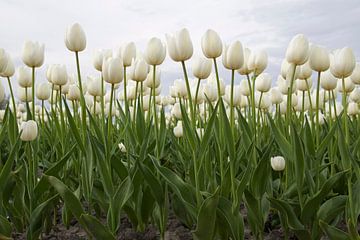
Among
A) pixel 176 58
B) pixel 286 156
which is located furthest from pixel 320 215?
pixel 176 58

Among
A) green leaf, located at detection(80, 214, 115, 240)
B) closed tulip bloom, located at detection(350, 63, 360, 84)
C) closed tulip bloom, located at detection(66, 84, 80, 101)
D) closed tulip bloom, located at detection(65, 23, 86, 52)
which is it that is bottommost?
green leaf, located at detection(80, 214, 115, 240)

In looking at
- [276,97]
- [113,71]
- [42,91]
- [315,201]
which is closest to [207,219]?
[315,201]

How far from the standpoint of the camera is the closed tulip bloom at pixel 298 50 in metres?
2.80

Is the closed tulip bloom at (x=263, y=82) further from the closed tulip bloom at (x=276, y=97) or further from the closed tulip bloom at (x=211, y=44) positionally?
the closed tulip bloom at (x=211, y=44)

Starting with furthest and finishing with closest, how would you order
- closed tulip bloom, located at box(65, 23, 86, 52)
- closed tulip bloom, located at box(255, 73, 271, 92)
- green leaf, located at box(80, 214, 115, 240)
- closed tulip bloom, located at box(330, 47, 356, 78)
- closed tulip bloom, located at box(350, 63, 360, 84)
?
1. closed tulip bloom, located at box(255, 73, 271, 92)
2. closed tulip bloom, located at box(350, 63, 360, 84)
3. closed tulip bloom, located at box(65, 23, 86, 52)
4. closed tulip bloom, located at box(330, 47, 356, 78)
5. green leaf, located at box(80, 214, 115, 240)

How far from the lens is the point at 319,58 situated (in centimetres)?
292

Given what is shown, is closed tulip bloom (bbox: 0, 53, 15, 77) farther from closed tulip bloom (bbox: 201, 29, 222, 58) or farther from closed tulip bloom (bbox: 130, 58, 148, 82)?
closed tulip bloom (bbox: 201, 29, 222, 58)

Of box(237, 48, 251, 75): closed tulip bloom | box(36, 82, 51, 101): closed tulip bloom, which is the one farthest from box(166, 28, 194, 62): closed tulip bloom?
box(36, 82, 51, 101): closed tulip bloom

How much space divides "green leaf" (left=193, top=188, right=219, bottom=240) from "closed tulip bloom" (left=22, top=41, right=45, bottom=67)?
1507mm

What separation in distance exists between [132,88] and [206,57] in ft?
6.30

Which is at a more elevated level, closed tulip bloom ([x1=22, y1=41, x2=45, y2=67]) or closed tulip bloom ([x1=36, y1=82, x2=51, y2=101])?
closed tulip bloom ([x1=22, y1=41, x2=45, y2=67])

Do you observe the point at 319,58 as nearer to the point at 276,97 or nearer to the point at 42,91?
the point at 276,97

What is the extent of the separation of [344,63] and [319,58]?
0.49 feet

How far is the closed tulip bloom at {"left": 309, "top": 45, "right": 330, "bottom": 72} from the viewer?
2.91 m
